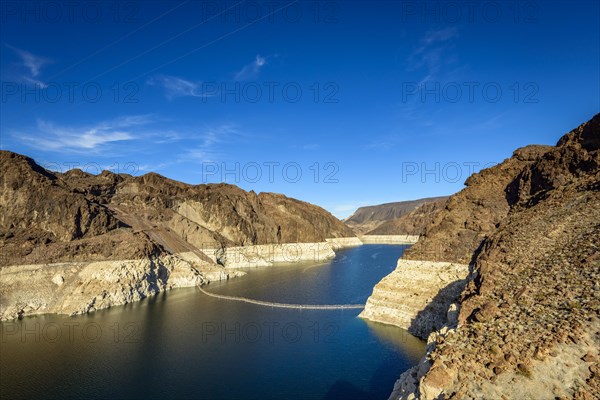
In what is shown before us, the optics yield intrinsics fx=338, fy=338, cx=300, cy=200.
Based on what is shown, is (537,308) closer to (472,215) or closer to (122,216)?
(472,215)

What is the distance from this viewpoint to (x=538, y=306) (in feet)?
44.7

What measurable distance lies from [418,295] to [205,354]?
69.4 ft

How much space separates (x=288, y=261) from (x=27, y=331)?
267ft

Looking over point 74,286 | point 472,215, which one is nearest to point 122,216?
point 74,286

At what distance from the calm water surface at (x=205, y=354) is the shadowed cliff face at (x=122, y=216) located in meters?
15.2

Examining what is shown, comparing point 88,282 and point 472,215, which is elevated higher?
point 472,215

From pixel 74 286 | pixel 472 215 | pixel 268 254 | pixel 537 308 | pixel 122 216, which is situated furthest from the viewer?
pixel 268 254

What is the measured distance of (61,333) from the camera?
3934cm

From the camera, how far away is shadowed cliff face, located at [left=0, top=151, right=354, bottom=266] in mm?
58569

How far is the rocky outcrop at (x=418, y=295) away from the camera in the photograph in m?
30.8

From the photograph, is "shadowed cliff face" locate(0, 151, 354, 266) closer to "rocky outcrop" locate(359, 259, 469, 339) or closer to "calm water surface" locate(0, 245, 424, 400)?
"calm water surface" locate(0, 245, 424, 400)

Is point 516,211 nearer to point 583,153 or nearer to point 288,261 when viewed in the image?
point 583,153

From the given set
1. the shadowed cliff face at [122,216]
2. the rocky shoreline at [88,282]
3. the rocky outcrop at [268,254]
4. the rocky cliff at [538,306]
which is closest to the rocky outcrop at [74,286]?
the rocky shoreline at [88,282]

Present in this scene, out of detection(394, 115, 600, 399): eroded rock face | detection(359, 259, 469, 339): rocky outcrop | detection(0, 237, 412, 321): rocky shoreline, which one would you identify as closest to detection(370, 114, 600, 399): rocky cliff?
detection(394, 115, 600, 399): eroded rock face
